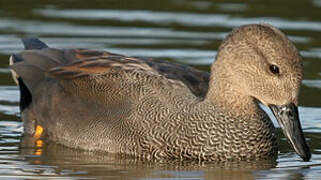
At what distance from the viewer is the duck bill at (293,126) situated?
1066 cm

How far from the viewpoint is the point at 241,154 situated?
11.0 metres

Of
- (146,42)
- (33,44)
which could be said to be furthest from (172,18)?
(33,44)

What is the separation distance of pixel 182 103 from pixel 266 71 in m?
1.11

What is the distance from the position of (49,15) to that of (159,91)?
729 cm

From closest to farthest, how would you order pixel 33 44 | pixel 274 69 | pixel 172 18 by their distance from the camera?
pixel 274 69 < pixel 33 44 < pixel 172 18

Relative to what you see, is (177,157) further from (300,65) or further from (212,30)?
(212,30)

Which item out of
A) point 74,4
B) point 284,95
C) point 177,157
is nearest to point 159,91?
point 177,157

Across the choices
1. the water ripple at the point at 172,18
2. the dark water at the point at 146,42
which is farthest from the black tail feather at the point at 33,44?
the water ripple at the point at 172,18

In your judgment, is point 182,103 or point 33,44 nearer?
point 182,103

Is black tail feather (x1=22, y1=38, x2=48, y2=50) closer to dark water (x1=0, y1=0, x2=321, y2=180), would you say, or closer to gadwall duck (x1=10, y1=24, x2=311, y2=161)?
dark water (x1=0, y1=0, x2=321, y2=180)

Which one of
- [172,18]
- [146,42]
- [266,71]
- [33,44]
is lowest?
[266,71]

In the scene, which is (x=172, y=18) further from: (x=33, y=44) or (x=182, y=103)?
(x=182, y=103)

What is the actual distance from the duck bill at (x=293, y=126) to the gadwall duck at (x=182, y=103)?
0.01 metres

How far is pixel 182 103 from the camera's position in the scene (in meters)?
11.4
